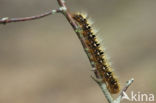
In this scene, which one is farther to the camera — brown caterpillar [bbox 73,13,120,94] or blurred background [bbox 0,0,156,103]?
blurred background [bbox 0,0,156,103]

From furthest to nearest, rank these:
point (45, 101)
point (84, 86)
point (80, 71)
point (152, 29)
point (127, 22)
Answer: point (127, 22)
point (152, 29)
point (80, 71)
point (84, 86)
point (45, 101)

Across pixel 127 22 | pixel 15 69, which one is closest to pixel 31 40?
pixel 15 69

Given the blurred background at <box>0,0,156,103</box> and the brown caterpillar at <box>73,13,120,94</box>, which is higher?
the blurred background at <box>0,0,156,103</box>

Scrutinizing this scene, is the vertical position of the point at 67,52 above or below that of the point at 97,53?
above

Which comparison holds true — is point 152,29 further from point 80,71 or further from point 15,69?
point 15,69
